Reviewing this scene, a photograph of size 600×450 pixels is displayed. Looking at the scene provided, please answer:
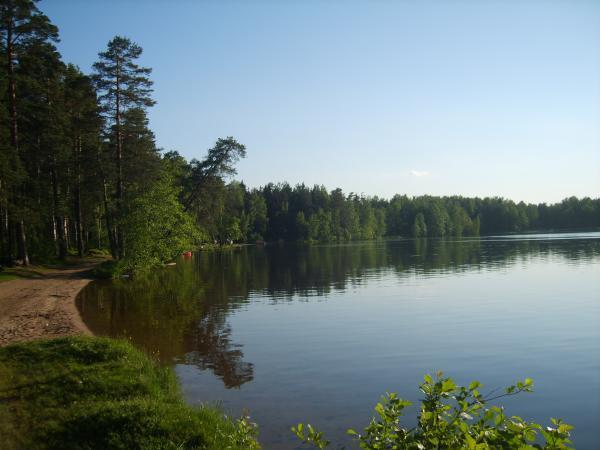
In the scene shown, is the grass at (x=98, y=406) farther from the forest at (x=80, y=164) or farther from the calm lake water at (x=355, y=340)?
the forest at (x=80, y=164)

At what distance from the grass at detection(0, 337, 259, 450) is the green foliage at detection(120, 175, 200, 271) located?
1178 inches

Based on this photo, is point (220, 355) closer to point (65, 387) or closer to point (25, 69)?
point (65, 387)

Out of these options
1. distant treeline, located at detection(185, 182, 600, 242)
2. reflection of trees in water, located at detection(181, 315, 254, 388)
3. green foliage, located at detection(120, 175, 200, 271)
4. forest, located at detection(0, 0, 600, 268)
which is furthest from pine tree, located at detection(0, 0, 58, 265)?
distant treeline, located at detection(185, 182, 600, 242)

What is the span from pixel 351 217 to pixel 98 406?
157447 millimetres

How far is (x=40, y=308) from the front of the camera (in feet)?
75.5

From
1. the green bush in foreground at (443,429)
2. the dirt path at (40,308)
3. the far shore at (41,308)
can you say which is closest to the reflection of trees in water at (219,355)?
the far shore at (41,308)

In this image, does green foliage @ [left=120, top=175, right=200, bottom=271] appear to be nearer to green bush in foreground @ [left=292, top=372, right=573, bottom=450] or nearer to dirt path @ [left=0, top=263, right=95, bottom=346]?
dirt path @ [left=0, top=263, right=95, bottom=346]

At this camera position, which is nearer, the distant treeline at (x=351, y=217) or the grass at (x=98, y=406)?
the grass at (x=98, y=406)

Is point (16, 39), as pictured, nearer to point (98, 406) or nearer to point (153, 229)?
point (153, 229)

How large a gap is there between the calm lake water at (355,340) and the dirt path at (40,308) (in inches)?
40.4

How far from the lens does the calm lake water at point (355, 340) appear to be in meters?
11.9

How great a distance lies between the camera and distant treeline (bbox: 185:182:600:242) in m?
150

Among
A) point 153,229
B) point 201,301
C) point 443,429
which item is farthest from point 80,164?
point 443,429

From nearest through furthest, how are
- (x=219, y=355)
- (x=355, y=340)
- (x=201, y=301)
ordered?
1. (x=219, y=355)
2. (x=355, y=340)
3. (x=201, y=301)
